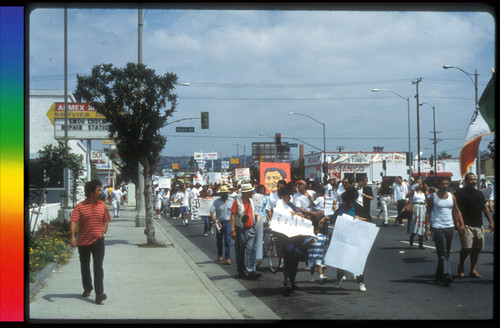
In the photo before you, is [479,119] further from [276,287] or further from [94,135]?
[94,135]

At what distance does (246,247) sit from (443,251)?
3411 mm

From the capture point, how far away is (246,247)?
37.2 ft

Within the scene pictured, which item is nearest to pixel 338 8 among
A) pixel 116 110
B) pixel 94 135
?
pixel 116 110

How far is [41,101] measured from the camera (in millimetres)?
45281

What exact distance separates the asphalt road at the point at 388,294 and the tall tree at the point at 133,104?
513 centimetres

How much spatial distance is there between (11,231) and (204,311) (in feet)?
8.64

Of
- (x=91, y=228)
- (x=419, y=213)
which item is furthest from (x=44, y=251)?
(x=419, y=213)

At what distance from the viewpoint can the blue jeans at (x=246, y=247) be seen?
11281mm

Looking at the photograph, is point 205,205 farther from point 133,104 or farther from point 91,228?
point 91,228

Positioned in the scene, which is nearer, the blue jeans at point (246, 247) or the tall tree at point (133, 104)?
the blue jeans at point (246, 247)

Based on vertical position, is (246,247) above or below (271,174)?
below

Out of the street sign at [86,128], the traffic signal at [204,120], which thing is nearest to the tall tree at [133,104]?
the traffic signal at [204,120]

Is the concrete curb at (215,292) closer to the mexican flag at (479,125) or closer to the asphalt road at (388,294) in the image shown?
the asphalt road at (388,294)

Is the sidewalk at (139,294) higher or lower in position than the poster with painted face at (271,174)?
lower
